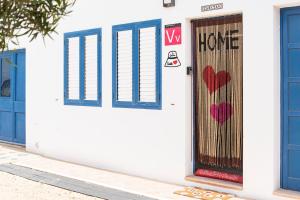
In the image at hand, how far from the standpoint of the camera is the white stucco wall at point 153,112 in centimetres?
714

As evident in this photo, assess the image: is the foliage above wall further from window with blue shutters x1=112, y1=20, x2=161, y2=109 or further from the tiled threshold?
window with blue shutters x1=112, y1=20, x2=161, y2=109

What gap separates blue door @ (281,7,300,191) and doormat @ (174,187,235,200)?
908 mm

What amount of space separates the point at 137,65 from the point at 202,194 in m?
2.67

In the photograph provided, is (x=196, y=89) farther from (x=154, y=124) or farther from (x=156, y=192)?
(x=156, y=192)

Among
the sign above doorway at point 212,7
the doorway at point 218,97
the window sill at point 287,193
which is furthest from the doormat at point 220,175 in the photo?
the sign above doorway at point 212,7

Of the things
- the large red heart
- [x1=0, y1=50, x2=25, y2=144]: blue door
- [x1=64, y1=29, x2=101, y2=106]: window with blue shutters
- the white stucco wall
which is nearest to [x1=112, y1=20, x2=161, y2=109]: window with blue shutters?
the white stucco wall

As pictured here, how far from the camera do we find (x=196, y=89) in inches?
326

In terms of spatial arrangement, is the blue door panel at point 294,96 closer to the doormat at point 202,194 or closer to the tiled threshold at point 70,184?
the doormat at point 202,194

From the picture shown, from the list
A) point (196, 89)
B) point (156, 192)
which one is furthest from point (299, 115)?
point (156, 192)

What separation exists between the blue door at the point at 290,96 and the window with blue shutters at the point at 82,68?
392 centimetres

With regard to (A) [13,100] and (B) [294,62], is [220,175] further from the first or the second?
(A) [13,100]

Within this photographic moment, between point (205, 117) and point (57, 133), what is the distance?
13.0 feet

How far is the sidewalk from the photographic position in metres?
7.84

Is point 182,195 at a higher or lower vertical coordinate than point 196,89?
lower
